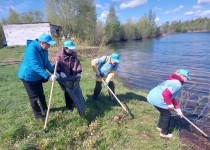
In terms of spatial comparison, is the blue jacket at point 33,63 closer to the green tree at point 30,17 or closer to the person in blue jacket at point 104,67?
the person in blue jacket at point 104,67

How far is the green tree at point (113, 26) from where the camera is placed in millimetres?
52600

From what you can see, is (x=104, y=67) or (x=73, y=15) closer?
(x=104, y=67)

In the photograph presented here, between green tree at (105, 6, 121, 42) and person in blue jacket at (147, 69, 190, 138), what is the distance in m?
47.0

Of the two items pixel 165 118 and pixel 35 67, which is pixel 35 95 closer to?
pixel 35 67

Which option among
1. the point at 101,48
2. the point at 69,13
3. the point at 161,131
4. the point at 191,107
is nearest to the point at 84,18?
the point at 69,13

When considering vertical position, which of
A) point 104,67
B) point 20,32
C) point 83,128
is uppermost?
point 20,32

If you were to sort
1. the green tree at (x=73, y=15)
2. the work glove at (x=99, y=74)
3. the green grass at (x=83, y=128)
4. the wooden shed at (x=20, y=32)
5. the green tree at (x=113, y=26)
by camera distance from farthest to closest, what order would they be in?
1. the green tree at (x=113, y=26)
2. the green tree at (x=73, y=15)
3. the wooden shed at (x=20, y=32)
4. the work glove at (x=99, y=74)
5. the green grass at (x=83, y=128)

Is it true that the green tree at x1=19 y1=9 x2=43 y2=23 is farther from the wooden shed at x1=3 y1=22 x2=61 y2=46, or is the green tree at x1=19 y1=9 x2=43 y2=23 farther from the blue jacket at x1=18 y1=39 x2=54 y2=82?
the blue jacket at x1=18 y1=39 x2=54 y2=82

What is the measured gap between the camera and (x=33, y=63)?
416 centimetres

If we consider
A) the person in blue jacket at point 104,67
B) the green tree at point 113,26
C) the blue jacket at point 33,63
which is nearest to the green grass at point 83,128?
the person in blue jacket at point 104,67

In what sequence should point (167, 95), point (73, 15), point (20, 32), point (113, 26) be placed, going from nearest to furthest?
1. point (167, 95)
2. point (20, 32)
3. point (73, 15)
4. point (113, 26)

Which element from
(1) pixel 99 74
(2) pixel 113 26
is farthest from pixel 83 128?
(2) pixel 113 26

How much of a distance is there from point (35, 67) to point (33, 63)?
0.10m

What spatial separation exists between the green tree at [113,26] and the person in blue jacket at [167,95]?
47031 millimetres
